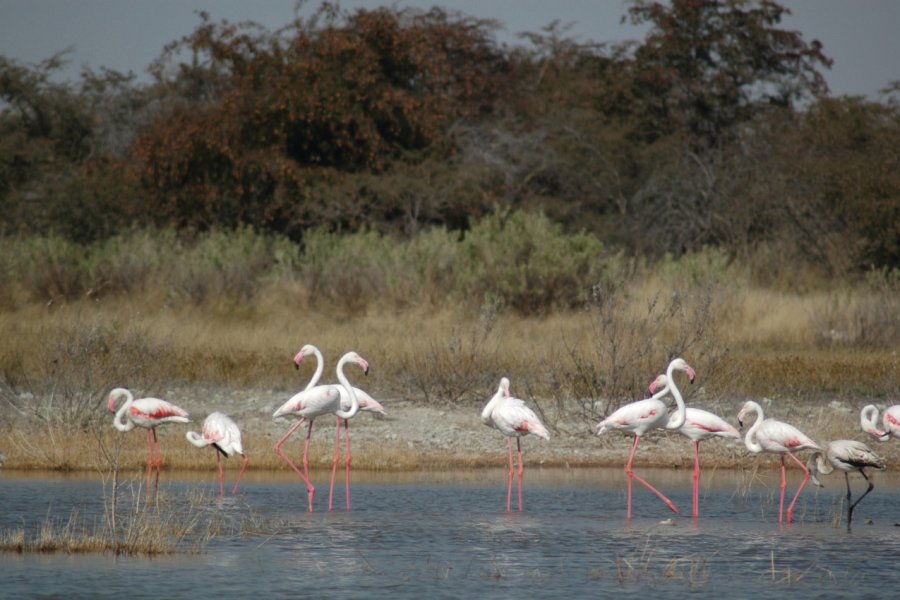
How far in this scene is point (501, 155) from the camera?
34.0 m

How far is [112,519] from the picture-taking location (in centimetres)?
909

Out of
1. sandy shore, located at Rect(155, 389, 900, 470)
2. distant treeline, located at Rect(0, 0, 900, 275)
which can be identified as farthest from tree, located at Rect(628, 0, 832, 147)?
sandy shore, located at Rect(155, 389, 900, 470)

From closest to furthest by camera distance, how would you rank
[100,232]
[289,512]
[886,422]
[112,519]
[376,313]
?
[112,519] → [289,512] → [886,422] → [376,313] → [100,232]

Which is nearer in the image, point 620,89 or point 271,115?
point 271,115

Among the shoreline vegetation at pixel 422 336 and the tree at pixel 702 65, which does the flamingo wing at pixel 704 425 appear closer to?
the shoreline vegetation at pixel 422 336

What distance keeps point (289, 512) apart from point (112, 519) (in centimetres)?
253

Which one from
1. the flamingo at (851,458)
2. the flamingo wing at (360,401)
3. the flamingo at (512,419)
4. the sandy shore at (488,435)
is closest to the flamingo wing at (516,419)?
the flamingo at (512,419)

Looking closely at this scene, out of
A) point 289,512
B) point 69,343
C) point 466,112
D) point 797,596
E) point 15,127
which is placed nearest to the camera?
point 797,596

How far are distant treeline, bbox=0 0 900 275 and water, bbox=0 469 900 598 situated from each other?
15.3m

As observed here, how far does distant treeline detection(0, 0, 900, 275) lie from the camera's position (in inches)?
1184

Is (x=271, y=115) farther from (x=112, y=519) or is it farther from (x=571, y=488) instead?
(x=112, y=519)

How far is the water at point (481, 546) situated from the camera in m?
8.58

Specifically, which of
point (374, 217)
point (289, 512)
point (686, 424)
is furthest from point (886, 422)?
point (374, 217)

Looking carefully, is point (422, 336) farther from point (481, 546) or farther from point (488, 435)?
point (481, 546)
